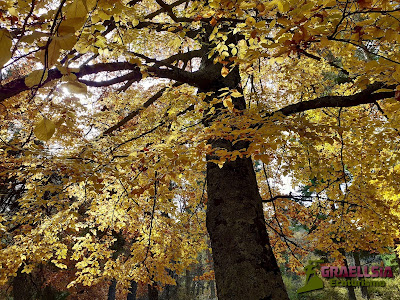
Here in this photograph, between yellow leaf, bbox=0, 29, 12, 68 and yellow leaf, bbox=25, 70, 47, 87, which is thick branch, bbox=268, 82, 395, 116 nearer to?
yellow leaf, bbox=25, 70, 47, 87

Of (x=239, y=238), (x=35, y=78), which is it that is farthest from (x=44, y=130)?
(x=239, y=238)

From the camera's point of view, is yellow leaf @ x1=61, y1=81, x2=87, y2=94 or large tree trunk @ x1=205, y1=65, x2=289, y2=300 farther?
large tree trunk @ x1=205, y1=65, x2=289, y2=300

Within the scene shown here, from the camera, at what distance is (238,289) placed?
2160mm

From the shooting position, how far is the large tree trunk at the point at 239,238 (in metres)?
2.16

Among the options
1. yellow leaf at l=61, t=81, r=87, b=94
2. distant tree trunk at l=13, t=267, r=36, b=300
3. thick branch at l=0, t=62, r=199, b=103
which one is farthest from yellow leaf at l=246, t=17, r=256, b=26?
distant tree trunk at l=13, t=267, r=36, b=300

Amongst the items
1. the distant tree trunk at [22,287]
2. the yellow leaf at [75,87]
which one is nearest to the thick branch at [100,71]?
the yellow leaf at [75,87]

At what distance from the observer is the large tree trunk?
7.09ft

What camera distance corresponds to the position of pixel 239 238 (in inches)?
95.7

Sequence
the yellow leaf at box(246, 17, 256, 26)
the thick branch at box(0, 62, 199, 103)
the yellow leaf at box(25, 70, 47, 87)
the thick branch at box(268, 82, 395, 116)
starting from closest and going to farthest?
the yellow leaf at box(25, 70, 47, 87) → the yellow leaf at box(246, 17, 256, 26) → the thick branch at box(0, 62, 199, 103) → the thick branch at box(268, 82, 395, 116)

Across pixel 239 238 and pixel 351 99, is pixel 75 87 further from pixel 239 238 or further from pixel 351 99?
pixel 351 99

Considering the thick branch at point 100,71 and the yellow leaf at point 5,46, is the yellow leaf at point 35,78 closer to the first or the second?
the yellow leaf at point 5,46

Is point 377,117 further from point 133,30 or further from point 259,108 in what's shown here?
point 133,30

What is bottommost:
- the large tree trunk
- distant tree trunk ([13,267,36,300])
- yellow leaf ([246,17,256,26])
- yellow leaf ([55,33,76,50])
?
distant tree trunk ([13,267,36,300])

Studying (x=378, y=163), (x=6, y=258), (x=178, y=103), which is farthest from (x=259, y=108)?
(x=6, y=258)
